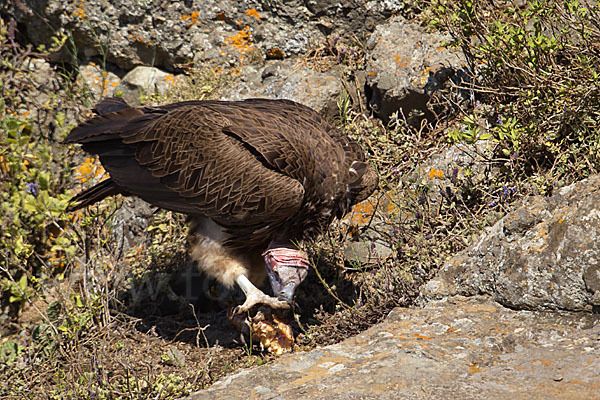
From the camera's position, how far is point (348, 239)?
4957 millimetres

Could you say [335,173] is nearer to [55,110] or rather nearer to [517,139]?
[517,139]

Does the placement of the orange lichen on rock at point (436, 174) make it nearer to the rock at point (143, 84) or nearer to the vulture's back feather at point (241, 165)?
the vulture's back feather at point (241, 165)

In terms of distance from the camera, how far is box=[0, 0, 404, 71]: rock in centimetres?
618

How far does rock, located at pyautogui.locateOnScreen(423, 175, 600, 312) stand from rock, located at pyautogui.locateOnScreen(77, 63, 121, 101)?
13.8ft

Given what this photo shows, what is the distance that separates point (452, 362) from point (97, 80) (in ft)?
16.2

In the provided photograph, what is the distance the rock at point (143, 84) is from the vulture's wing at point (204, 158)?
158 cm

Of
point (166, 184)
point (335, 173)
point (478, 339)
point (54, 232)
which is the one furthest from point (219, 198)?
point (54, 232)

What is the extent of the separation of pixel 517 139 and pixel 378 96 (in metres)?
1.50

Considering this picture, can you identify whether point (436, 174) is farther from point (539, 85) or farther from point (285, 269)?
point (285, 269)

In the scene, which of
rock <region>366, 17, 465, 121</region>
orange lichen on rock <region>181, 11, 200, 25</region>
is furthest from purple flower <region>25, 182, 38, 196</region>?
rock <region>366, 17, 465, 121</region>

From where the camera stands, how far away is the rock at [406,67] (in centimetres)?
529

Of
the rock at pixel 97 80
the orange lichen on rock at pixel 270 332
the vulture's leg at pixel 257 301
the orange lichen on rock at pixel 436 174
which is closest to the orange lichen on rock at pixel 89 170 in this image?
the rock at pixel 97 80

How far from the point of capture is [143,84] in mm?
6371

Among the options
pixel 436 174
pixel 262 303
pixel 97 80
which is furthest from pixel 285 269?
pixel 97 80
